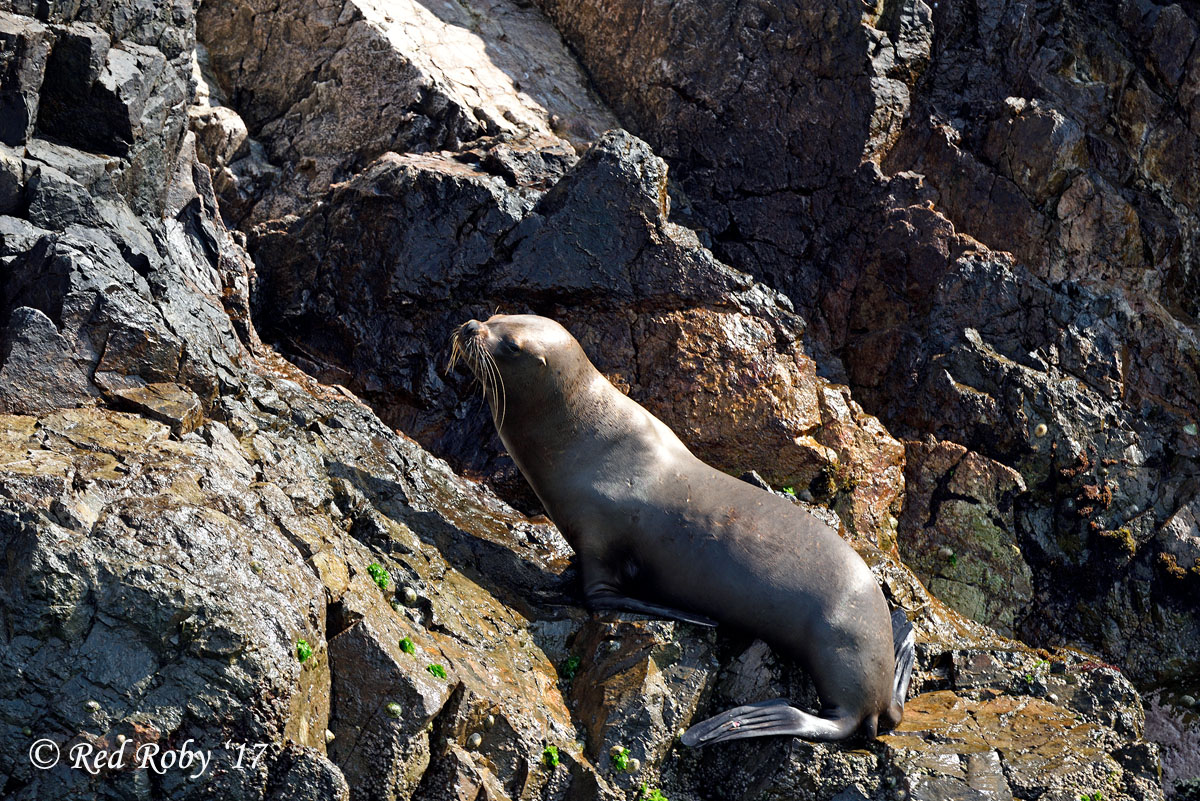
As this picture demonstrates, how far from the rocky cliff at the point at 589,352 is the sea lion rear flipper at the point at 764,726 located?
17 cm

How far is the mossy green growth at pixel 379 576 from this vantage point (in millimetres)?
7043

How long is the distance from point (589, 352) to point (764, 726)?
465 centimetres

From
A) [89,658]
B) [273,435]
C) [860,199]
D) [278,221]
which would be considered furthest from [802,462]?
[89,658]

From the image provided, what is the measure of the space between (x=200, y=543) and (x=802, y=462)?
643cm

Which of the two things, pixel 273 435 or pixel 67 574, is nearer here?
pixel 67 574

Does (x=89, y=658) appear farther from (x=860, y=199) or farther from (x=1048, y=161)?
Answer: (x=1048, y=161)

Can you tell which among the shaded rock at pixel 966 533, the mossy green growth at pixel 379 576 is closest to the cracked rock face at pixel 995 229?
the shaded rock at pixel 966 533

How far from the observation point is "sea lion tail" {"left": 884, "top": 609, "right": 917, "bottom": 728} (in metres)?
7.74

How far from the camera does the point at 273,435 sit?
8047 mm

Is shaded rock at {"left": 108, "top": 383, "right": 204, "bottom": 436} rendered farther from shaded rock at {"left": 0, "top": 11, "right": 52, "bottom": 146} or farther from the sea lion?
shaded rock at {"left": 0, "top": 11, "right": 52, "bottom": 146}

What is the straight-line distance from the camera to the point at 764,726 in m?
7.05

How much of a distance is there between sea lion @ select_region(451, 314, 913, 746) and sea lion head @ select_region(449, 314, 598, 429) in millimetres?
11

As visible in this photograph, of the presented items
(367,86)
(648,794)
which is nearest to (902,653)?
(648,794)

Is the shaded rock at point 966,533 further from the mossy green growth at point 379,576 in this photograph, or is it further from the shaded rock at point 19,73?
the shaded rock at point 19,73
